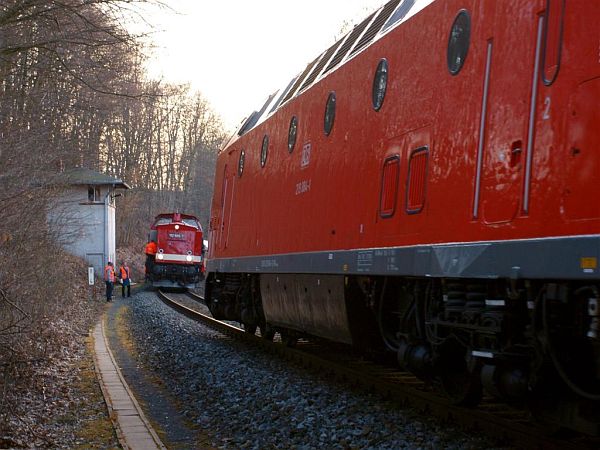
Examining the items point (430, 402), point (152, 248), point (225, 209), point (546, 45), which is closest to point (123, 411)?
point (430, 402)

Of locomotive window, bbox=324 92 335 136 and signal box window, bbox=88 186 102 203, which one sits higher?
signal box window, bbox=88 186 102 203

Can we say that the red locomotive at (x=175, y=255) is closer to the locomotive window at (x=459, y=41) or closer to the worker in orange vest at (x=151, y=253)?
the worker in orange vest at (x=151, y=253)

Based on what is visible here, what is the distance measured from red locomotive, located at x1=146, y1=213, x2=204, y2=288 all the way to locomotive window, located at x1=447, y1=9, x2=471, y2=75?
29.1m

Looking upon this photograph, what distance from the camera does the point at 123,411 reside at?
28.8 feet

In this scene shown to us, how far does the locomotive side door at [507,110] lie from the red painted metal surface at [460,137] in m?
0.01

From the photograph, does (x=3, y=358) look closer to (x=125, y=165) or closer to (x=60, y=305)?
(x=60, y=305)

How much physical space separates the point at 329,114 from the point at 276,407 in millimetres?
3818

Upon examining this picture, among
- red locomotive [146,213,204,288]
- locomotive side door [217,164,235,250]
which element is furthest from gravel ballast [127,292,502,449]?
red locomotive [146,213,204,288]

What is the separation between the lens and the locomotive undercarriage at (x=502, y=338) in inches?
196

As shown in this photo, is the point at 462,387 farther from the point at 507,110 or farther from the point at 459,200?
the point at 507,110

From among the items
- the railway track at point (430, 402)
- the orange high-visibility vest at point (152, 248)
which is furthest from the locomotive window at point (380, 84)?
the orange high-visibility vest at point (152, 248)

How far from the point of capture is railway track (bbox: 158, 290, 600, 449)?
5855mm

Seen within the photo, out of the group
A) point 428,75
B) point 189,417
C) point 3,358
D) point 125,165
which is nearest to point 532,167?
point 428,75

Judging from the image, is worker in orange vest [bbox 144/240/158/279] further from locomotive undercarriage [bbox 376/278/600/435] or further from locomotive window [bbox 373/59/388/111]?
locomotive undercarriage [bbox 376/278/600/435]
